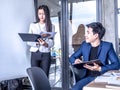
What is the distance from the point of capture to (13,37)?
12.9 ft

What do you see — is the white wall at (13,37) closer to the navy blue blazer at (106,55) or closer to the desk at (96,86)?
the navy blue blazer at (106,55)

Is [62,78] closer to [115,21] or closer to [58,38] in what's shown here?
[58,38]

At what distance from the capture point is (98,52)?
9.20 ft

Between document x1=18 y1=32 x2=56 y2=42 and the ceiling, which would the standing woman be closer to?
document x1=18 y1=32 x2=56 y2=42

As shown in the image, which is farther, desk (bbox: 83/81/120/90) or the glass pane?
the glass pane

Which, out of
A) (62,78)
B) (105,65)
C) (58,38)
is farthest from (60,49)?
(105,65)

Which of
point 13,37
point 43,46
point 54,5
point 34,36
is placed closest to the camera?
point 34,36

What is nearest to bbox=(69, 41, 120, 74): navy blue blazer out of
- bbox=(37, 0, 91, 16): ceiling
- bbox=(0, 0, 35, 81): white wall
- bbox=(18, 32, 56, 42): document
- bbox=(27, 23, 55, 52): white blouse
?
bbox=(18, 32, 56, 42): document

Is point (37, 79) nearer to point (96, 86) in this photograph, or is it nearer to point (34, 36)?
point (96, 86)

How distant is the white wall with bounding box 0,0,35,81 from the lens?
3.72 meters

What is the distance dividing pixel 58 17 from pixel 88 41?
2.03 metres

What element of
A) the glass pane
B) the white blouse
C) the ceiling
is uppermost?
the ceiling

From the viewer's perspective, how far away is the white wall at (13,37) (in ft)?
12.2

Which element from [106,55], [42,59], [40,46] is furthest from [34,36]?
[106,55]
